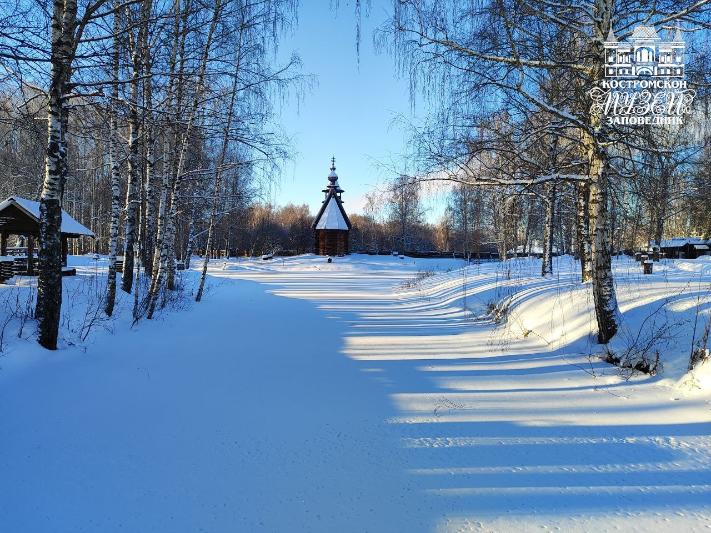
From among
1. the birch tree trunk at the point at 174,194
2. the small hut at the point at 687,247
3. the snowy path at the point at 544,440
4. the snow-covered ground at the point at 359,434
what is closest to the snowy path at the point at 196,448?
the snow-covered ground at the point at 359,434

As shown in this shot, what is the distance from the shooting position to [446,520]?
232 cm

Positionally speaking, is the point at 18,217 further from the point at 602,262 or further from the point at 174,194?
the point at 602,262

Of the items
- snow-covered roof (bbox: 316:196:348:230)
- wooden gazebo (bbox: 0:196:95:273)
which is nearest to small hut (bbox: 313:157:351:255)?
snow-covered roof (bbox: 316:196:348:230)

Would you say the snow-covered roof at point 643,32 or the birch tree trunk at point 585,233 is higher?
the snow-covered roof at point 643,32

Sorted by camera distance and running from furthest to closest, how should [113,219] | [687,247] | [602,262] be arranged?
1. [687,247]
2. [113,219]
3. [602,262]

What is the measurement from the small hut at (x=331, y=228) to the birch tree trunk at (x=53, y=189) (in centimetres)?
3565

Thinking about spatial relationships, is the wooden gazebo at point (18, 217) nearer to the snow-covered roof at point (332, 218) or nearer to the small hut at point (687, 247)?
the snow-covered roof at point (332, 218)

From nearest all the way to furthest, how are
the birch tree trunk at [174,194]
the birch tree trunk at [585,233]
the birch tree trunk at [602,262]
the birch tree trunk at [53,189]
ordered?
1. the birch tree trunk at [53,189]
2. the birch tree trunk at [602,262]
3. the birch tree trunk at [174,194]
4. the birch tree trunk at [585,233]

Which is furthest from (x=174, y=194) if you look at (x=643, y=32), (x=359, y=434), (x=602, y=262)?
(x=643, y=32)

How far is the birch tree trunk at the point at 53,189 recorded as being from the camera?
17.6ft

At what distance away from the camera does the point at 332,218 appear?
41.5m

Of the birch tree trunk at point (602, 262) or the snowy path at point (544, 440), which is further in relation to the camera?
the birch tree trunk at point (602, 262)

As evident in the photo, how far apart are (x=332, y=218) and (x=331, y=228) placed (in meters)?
1.15

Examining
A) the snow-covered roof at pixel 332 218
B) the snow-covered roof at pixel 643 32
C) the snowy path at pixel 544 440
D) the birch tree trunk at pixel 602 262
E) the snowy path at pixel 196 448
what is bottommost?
the snowy path at pixel 196 448
